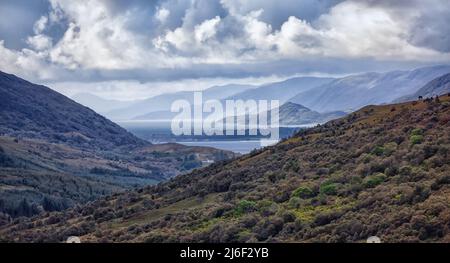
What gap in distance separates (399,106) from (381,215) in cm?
4993

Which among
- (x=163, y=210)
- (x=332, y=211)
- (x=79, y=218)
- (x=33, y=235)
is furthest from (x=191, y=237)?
(x=79, y=218)

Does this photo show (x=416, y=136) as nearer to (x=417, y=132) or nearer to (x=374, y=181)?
(x=417, y=132)

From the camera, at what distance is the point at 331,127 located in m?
94.8

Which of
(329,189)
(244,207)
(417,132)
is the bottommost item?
(244,207)

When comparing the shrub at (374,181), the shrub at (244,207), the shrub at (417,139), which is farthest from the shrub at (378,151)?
the shrub at (244,207)

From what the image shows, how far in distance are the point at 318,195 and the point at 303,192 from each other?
2.45 m

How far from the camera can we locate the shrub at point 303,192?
191ft

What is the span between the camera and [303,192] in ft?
193

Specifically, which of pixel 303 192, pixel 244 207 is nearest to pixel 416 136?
pixel 303 192

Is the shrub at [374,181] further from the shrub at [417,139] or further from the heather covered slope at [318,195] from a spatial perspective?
the shrub at [417,139]

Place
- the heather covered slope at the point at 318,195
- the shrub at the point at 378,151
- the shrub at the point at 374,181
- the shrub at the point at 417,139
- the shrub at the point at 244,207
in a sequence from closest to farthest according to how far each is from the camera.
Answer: the heather covered slope at the point at 318,195 < the shrub at the point at 374,181 < the shrub at the point at 244,207 < the shrub at the point at 417,139 < the shrub at the point at 378,151

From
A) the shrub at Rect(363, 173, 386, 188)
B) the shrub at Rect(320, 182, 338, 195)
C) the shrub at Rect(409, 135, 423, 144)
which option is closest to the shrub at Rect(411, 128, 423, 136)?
the shrub at Rect(409, 135, 423, 144)

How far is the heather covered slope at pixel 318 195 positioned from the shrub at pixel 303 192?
0.26ft
